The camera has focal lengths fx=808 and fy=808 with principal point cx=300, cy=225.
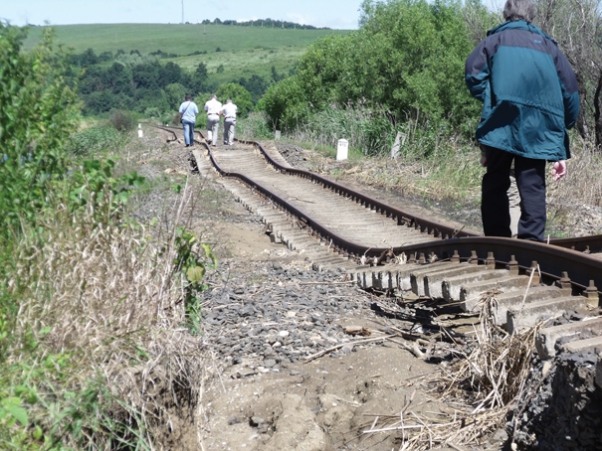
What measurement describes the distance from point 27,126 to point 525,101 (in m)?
3.55

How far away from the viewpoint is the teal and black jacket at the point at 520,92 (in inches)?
235

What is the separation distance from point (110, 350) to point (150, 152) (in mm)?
24140

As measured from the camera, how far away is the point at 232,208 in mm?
14648

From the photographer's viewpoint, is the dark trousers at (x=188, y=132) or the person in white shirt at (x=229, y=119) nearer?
the dark trousers at (x=188, y=132)

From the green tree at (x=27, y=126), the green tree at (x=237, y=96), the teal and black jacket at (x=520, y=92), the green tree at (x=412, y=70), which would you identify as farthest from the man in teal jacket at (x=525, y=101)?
the green tree at (x=237, y=96)

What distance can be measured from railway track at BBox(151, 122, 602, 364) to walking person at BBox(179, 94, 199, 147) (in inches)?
386

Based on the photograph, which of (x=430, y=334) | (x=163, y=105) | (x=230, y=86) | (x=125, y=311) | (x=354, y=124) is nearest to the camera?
(x=125, y=311)

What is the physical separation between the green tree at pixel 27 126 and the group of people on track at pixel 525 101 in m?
3.08

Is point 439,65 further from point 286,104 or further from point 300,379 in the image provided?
point 286,104

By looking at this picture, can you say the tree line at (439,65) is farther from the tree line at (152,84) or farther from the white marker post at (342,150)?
the tree line at (152,84)

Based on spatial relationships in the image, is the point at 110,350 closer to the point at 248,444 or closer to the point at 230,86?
the point at 248,444

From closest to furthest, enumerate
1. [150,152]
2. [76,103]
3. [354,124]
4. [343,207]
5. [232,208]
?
Answer: 1. [76,103]
2. [343,207]
3. [232,208]
4. [354,124]
5. [150,152]

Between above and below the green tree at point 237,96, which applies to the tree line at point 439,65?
above

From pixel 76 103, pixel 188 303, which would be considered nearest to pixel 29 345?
pixel 188 303
